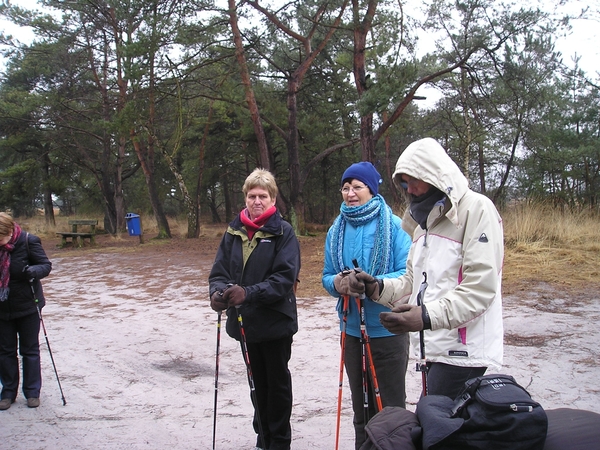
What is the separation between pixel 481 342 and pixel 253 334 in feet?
5.09

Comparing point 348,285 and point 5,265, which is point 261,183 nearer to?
point 348,285

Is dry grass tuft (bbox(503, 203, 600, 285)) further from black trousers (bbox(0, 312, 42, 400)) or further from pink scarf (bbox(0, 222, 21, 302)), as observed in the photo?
pink scarf (bbox(0, 222, 21, 302))

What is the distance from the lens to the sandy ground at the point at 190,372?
3732 millimetres

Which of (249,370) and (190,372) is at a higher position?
(249,370)

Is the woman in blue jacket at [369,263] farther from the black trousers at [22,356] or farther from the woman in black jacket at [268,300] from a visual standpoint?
the black trousers at [22,356]

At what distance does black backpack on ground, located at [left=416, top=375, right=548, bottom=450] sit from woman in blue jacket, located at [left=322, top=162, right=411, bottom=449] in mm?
1453

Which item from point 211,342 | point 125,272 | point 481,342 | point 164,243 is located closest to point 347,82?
point 164,243

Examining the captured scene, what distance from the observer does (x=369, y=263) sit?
3094 millimetres

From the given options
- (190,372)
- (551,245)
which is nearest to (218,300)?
(190,372)

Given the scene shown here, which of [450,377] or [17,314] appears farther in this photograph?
[17,314]

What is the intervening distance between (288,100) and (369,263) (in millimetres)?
14146

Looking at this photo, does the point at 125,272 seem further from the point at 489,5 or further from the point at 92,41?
the point at 92,41

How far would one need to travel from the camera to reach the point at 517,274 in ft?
29.0

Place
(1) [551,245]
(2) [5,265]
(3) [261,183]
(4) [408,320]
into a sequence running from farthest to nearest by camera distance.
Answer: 1. (1) [551,245]
2. (2) [5,265]
3. (3) [261,183]
4. (4) [408,320]
